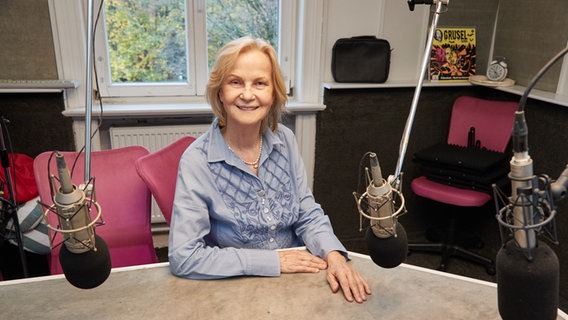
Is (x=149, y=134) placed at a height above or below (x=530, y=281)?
below

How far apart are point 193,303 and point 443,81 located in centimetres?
242

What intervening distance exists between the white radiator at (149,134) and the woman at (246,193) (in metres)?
1.26

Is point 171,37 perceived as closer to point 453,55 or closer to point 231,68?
point 231,68

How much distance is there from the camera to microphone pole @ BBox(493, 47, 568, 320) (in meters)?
0.60

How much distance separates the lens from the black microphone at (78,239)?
30.2 inches

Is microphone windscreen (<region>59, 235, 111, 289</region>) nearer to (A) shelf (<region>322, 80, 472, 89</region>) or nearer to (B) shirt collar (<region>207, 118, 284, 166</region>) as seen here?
(B) shirt collar (<region>207, 118, 284, 166</region>)

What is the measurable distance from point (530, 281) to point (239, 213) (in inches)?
38.1

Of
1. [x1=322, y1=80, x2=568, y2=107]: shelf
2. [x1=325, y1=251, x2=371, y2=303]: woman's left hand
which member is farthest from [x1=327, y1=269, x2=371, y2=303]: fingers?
[x1=322, y1=80, x2=568, y2=107]: shelf

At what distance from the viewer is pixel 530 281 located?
24.7 inches

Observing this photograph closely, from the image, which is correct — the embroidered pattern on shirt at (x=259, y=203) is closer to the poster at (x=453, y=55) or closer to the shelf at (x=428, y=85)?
the shelf at (x=428, y=85)

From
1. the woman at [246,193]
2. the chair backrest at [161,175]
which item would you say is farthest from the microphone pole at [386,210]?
the chair backrest at [161,175]

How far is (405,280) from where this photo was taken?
4.12 feet

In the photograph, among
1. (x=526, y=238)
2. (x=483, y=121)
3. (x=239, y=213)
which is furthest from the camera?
(x=483, y=121)

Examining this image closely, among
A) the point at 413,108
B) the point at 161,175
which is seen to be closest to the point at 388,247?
the point at 413,108
